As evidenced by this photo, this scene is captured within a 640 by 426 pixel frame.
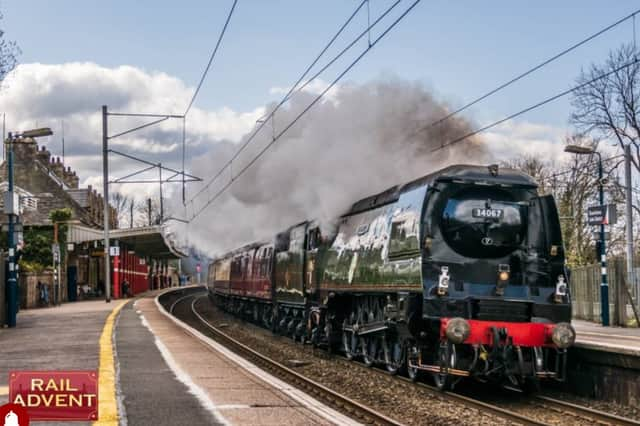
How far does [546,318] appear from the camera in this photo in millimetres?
12578

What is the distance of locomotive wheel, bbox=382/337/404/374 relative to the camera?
1475 cm

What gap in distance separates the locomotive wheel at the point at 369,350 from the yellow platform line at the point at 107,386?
4725 millimetres

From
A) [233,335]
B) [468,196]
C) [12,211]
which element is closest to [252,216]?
[233,335]

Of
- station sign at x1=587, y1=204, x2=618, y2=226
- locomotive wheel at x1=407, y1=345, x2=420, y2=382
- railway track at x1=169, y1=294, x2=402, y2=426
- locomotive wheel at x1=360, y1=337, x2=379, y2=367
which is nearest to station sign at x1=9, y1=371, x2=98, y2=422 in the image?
railway track at x1=169, y1=294, x2=402, y2=426

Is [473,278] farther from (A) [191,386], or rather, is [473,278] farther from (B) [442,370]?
(A) [191,386]

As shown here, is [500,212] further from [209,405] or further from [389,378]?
[209,405]

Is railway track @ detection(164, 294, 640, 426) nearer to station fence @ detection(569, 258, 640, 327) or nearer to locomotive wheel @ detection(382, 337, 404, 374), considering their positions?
locomotive wheel @ detection(382, 337, 404, 374)

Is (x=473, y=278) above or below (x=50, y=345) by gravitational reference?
above

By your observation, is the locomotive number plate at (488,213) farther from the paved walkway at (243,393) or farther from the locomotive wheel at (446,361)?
the paved walkway at (243,393)

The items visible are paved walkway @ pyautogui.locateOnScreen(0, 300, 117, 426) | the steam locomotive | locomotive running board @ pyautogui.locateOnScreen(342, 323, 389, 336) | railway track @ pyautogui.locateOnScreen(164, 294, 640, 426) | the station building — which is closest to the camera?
railway track @ pyautogui.locateOnScreen(164, 294, 640, 426)

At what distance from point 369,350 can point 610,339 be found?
17.5 ft

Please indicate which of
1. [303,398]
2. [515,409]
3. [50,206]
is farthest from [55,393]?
[50,206]

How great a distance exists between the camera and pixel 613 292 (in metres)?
25.8

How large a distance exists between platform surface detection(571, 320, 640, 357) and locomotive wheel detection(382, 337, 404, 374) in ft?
9.50
